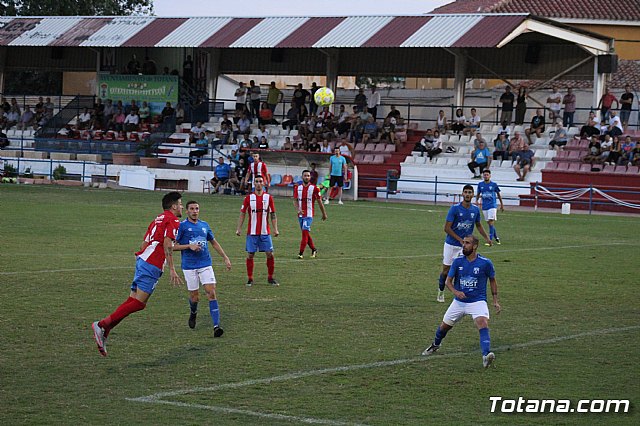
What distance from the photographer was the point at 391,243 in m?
25.0

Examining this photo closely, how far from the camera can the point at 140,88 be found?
51344 millimetres

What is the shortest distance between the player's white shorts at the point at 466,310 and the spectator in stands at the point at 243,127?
113ft

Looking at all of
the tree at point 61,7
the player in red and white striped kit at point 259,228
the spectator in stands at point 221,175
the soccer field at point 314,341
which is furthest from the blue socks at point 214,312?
the tree at point 61,7

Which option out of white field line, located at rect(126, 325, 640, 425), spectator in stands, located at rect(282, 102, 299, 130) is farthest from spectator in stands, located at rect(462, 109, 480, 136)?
white field line, located at rect(126, 325, 640, 425)

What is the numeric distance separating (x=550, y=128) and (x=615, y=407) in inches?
1299

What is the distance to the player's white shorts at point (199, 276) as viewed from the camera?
1308 centimetres

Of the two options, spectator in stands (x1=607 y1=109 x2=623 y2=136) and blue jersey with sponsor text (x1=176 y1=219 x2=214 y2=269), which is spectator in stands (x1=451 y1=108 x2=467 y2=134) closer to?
spectator in stands (x1=607 y1=109 x2=623 y2=136)

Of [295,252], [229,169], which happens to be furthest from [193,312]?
[229,169]

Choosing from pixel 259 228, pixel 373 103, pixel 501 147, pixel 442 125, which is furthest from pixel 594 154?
pixel 259 228

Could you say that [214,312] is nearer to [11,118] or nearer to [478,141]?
[478,141]

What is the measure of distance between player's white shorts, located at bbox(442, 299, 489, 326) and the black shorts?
26.0 m

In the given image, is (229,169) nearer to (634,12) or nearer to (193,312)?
(193,312)

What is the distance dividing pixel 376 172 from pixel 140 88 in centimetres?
1527

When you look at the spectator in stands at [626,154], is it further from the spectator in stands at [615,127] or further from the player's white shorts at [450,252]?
the player's white shorts at [450,252]
